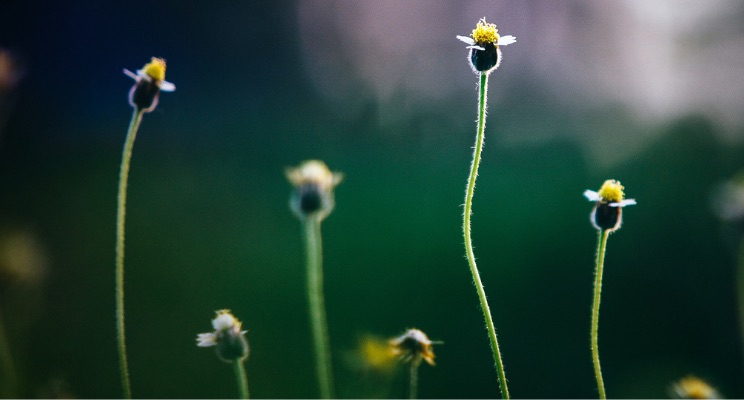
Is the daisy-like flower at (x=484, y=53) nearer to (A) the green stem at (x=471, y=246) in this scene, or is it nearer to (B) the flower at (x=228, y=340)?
(A) the green stem at (x=471, y=246)

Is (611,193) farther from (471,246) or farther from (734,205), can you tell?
→ (734,205)

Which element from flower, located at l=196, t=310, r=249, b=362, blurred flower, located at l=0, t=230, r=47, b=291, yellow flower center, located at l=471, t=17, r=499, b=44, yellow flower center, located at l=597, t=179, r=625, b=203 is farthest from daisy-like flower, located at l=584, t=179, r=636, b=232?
blurred flower, located at l=0, t=230, r=47, b=291

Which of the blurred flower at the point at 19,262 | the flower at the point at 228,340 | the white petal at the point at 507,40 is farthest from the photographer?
the blurred flower at the point at 19,262

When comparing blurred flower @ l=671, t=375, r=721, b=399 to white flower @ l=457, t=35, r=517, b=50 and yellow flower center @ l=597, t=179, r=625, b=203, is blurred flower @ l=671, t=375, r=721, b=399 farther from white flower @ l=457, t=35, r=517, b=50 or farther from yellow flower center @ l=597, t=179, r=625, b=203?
white flower @ l=457, t=35, r=517, b=50

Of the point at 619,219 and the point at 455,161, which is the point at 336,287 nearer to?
the point at 455,161

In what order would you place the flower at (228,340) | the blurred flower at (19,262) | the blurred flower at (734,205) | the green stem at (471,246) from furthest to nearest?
1. the blurred flower at (734,205)
2. the blurred flower at (19,262)
3. the flower at (228,340)
4. the green stem at (471,246)

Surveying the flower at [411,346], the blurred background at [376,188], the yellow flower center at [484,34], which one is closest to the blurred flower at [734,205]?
the blurred background at [376,188]

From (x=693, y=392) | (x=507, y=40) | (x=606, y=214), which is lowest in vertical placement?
(x=693, y=392)

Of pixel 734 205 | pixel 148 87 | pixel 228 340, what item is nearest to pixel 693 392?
pixel 734 205
